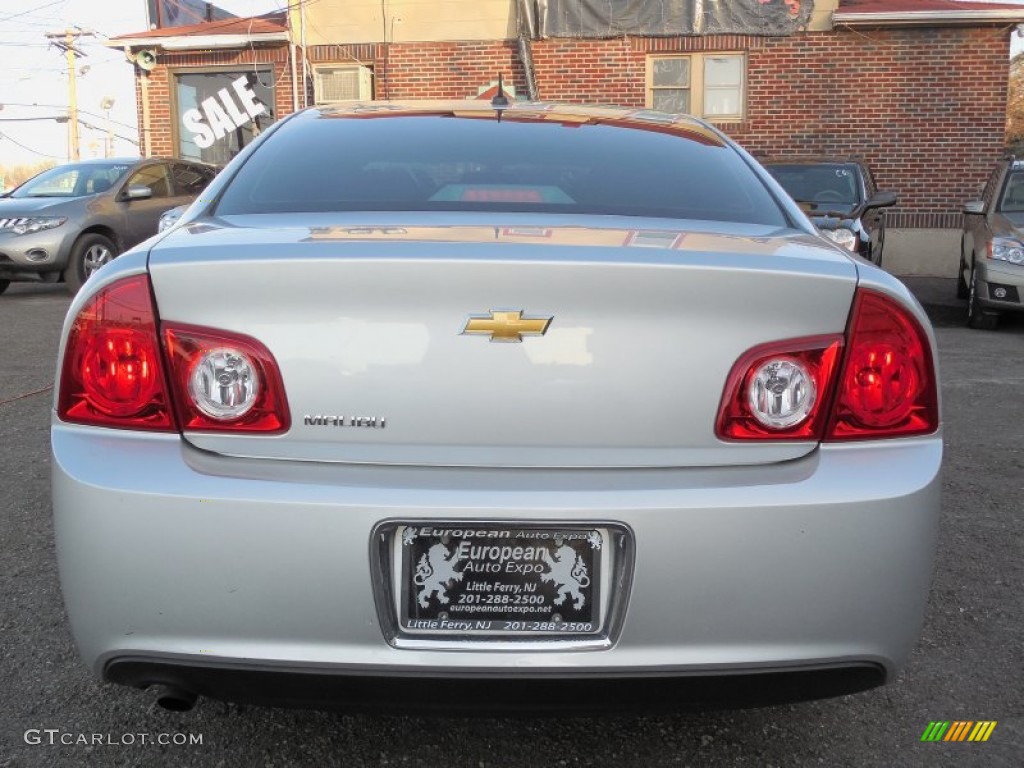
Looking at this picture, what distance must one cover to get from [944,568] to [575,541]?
2145 mm

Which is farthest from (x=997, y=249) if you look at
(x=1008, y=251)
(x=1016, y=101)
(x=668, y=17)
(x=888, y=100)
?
(x=1016, y=101)

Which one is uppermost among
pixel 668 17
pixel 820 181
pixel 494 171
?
pixel 668 17

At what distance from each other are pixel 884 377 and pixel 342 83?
48.5 feet

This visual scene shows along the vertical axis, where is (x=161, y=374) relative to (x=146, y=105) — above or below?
below

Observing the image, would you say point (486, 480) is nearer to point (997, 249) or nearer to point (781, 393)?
point (781, 393)

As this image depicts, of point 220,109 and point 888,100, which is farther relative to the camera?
point 220,109

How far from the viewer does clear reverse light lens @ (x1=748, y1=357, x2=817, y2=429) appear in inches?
70.9

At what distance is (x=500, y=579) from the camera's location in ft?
5.69

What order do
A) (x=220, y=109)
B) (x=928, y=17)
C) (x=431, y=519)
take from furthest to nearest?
(x=220, y=109) → (x=928, y=17) → (x=431, y=519)

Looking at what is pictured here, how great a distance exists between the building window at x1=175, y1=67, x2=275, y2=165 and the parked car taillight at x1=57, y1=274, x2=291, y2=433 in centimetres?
1451

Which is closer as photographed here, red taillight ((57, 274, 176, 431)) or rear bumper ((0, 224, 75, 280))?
red taillight ((57, 274, 176, 431))

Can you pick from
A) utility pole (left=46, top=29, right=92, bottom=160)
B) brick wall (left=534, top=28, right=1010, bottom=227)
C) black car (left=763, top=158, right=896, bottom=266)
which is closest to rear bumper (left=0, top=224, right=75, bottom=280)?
black car (left=763, top=158, right=896, bottom=266)

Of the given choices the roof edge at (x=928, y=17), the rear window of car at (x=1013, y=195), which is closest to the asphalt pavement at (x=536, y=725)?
the rear window of car at (x=1013, y=195)

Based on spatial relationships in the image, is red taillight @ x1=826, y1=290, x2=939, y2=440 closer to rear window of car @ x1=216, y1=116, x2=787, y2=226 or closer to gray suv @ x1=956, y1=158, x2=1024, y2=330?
rear window of car @ x1=216, y1=116, x2=787, y2=226
